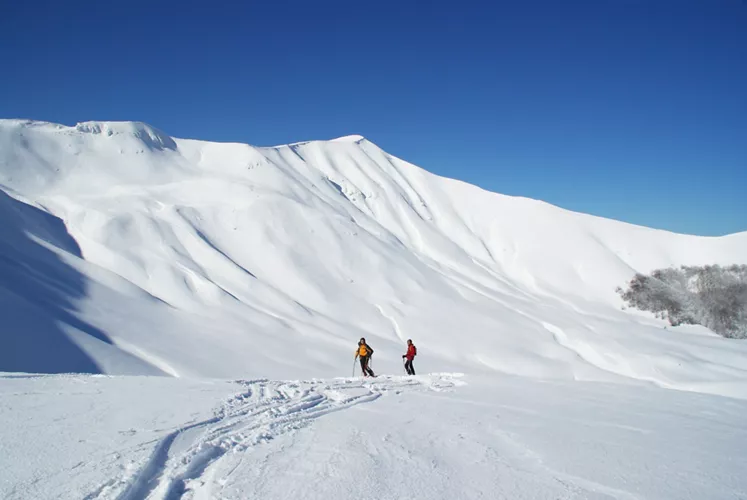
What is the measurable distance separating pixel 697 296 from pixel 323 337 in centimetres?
3474

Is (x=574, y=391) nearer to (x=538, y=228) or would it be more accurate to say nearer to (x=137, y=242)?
(x=137, y=242)

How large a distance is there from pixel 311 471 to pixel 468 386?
6182 mm

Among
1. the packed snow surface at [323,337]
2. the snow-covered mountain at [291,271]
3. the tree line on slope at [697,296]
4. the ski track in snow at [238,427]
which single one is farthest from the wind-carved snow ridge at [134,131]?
the tree line on slope at [697,296]

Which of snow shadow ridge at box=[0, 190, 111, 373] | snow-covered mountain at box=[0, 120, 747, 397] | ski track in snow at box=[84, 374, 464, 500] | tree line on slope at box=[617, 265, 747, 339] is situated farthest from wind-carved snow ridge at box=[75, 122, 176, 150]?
tree line on slope at box=[617, 265, 747, 339]

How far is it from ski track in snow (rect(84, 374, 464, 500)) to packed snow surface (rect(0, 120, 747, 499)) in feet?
0.13

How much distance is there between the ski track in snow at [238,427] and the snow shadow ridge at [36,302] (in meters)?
10.5

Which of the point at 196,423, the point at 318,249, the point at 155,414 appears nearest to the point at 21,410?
the point at 155,414

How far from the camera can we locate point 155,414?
5824 mm

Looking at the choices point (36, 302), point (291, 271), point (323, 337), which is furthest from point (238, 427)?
point (291, 271)

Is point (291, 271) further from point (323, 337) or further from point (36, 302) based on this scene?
point (36, 302)

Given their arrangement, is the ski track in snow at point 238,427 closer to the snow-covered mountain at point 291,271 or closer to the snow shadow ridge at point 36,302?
the snow-covered mountain at point 291,271

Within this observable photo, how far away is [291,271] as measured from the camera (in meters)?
32.6

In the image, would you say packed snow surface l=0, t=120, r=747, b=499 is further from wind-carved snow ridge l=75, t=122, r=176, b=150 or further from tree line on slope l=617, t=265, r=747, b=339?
tree line on slope l=617, t=265, r=747, b=339

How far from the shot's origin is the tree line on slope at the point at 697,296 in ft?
122
